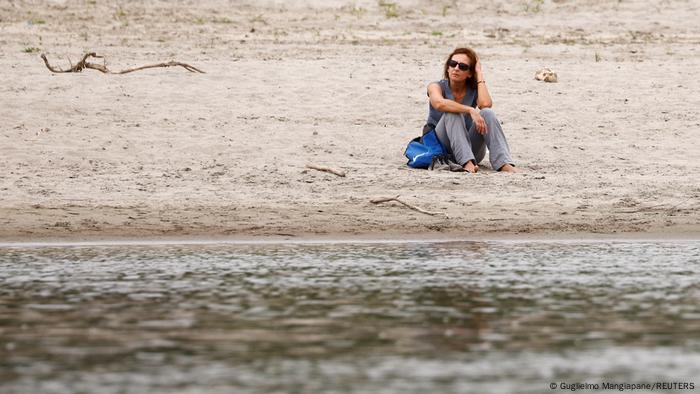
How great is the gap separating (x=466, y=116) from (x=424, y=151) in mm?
454

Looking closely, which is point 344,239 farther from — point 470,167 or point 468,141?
point 468,141

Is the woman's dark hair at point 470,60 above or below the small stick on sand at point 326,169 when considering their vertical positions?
above

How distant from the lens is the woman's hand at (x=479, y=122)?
480 inches

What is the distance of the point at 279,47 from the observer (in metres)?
17.9

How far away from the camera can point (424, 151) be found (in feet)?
40.9

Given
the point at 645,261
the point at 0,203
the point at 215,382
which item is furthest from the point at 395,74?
the point at 215,382

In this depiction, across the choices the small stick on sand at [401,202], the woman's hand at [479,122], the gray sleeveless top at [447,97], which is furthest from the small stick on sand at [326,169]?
the woman's hand at [479,122]

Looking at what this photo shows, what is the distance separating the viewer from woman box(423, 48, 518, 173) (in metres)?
12.2

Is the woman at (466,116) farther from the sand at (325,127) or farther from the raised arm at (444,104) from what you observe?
the sand at (325,127)

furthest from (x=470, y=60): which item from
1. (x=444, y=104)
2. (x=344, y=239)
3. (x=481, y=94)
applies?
(x=344, y=239)

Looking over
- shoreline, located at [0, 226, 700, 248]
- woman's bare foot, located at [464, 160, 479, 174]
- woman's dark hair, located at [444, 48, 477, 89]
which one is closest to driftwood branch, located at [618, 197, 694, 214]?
shoreline, located at [0, 226, 700, 248]

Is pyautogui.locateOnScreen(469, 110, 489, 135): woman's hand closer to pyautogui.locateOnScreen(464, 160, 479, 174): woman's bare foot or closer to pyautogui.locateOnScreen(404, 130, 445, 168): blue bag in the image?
pyautogui.locateOnScreen(464, 160, 479, 174): woman's bare foot

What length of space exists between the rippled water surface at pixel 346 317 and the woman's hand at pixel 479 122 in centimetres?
219

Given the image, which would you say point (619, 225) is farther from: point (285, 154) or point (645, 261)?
point (285, 154)
